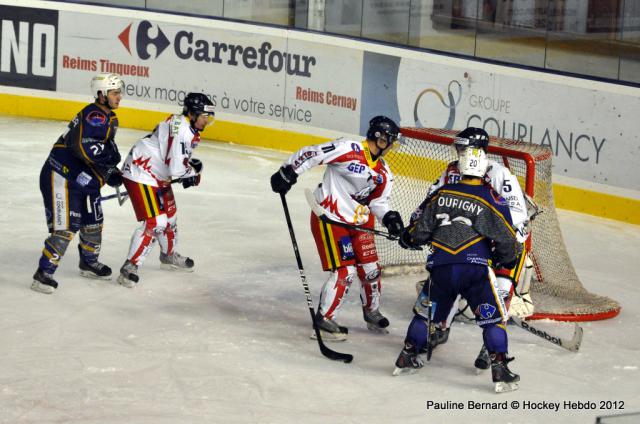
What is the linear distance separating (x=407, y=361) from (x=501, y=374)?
18.9 inches

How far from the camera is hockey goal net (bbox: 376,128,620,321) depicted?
282 inches

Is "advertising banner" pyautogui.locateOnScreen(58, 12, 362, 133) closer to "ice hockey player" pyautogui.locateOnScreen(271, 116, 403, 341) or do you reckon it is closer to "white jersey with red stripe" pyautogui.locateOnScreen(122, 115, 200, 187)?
"white jersey with red stripe" pyautogui.locateOnScreen(122, 115, 200, 187)

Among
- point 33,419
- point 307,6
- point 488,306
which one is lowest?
point 33,419

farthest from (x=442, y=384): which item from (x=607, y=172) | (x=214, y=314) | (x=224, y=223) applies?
(x=607, y=172)

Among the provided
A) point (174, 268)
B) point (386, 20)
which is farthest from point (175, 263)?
point (386, 20)

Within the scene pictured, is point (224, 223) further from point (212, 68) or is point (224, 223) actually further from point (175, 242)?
point (212, 68)

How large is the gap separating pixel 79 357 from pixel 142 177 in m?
1.62

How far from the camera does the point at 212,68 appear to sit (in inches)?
483

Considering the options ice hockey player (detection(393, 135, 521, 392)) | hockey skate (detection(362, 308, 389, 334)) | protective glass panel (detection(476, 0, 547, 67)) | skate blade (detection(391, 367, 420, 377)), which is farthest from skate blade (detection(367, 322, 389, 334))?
protective glass panel (detection(476, 0, 547, 67))

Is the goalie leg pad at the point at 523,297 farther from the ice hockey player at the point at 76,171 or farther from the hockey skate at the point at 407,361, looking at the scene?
the ice hockey player at the point at 76,171

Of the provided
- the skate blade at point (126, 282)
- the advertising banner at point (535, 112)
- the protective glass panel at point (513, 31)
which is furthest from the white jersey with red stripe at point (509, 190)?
the protective glass panel at point (513, 31)

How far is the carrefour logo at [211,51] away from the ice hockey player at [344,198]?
5.47m

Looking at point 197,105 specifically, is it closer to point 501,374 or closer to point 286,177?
point 286,177

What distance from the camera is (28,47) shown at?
41.9 ft
